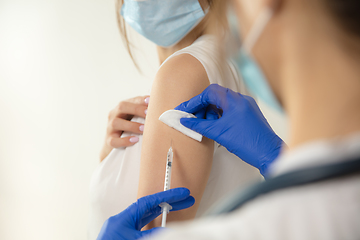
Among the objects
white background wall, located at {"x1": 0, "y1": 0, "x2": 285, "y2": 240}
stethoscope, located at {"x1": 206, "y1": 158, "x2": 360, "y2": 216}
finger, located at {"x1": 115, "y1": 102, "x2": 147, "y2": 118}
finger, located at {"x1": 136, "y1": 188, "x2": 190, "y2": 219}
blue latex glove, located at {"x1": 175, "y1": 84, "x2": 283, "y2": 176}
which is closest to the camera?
stethoscope, located at {"x1": 206, "y1": 158, "x2": 360, "y2": 216}

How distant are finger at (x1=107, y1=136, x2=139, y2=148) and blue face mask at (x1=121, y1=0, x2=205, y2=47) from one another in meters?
0.44

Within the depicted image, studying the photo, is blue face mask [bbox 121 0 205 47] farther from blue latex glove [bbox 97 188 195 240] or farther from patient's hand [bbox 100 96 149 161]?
blue latex glove [bbox 97 188 195 240]

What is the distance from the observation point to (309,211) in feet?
0.89

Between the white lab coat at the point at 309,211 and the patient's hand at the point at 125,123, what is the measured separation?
0.80 metres

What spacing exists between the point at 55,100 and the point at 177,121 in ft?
6.14

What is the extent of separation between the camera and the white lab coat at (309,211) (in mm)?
264

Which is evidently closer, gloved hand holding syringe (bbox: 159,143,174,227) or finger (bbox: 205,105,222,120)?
gloved hand holding syringe (bbox: 159,143,174,227)

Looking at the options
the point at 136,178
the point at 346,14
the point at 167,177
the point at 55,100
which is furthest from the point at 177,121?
the point at 55,100

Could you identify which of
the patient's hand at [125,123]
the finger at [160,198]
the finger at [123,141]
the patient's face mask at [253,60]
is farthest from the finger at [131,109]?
the patient's face mask at [253,60]

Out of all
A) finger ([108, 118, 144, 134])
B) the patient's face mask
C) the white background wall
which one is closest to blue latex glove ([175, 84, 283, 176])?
finger ([108, 118, 144, 134])

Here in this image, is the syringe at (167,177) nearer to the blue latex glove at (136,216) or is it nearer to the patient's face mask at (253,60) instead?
the blue latex glove at (136,216)

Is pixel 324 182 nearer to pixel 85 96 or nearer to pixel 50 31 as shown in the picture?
pixel 85 96

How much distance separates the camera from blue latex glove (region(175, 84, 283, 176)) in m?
0.88

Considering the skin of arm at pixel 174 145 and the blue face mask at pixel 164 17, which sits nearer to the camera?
the skin of arm at pixel 174 145
